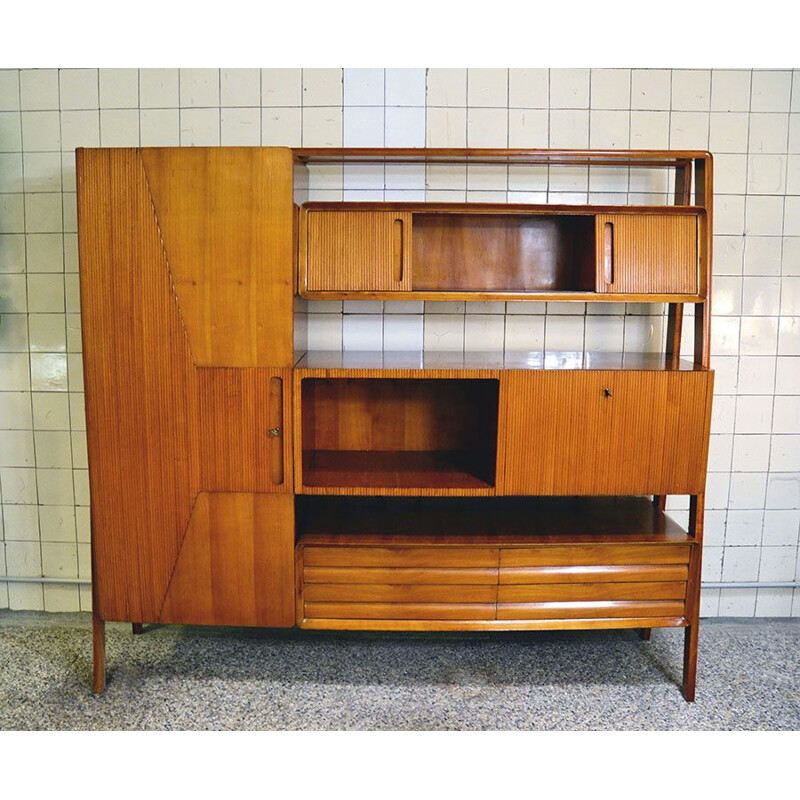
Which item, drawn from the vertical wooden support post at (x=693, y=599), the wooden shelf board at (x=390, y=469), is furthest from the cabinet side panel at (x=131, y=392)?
the vertical wooden support post at (x=693, y=599)

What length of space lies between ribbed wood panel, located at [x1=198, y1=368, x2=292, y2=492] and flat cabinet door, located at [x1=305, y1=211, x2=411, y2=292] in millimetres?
386

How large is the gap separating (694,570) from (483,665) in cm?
89

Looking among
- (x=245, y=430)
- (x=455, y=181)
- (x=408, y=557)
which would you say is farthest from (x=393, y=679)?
(x=455, y=181)

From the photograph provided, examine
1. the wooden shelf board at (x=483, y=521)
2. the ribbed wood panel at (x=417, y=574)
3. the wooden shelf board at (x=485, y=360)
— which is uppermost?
the wooden shelf board at (x=485, y=360)

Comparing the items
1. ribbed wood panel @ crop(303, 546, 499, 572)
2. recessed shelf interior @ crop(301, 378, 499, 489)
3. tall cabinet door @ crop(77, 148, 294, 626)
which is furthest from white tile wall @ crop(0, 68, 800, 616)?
ribbed wood panel @ crop(303, 546, 499, 572)

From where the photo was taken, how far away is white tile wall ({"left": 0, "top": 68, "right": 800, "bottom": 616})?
10.1ft

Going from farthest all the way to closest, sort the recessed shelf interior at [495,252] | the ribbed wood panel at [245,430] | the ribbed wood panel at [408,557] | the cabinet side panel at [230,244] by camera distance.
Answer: the recessed shelf interior at [495,252] < the ribbed wood panel at [408,557] < the ribbed wood panel at [245,430] < the cabinet side panel at [230,244]

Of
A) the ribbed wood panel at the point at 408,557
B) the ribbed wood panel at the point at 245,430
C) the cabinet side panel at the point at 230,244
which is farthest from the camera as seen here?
the ribbed wood panel at the point at 408,557

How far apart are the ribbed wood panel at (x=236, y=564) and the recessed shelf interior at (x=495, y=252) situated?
107cm

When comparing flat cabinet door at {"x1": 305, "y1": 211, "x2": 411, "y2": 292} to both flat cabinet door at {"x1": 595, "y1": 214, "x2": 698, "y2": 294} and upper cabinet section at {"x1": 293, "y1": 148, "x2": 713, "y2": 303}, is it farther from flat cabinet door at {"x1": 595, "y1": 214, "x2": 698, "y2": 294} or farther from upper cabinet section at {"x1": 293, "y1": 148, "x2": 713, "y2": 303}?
flat cabinet door at {"x1": 595, "y1": 214, "x2": 698, "y2": 294}

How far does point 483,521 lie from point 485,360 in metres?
0.63

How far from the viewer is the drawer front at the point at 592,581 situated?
2756 millimetres

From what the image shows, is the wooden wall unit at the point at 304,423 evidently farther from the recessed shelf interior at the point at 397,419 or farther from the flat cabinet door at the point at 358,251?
the recessed shelf interior at the point at 397,419

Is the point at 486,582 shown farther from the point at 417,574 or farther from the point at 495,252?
the point at 495,252
